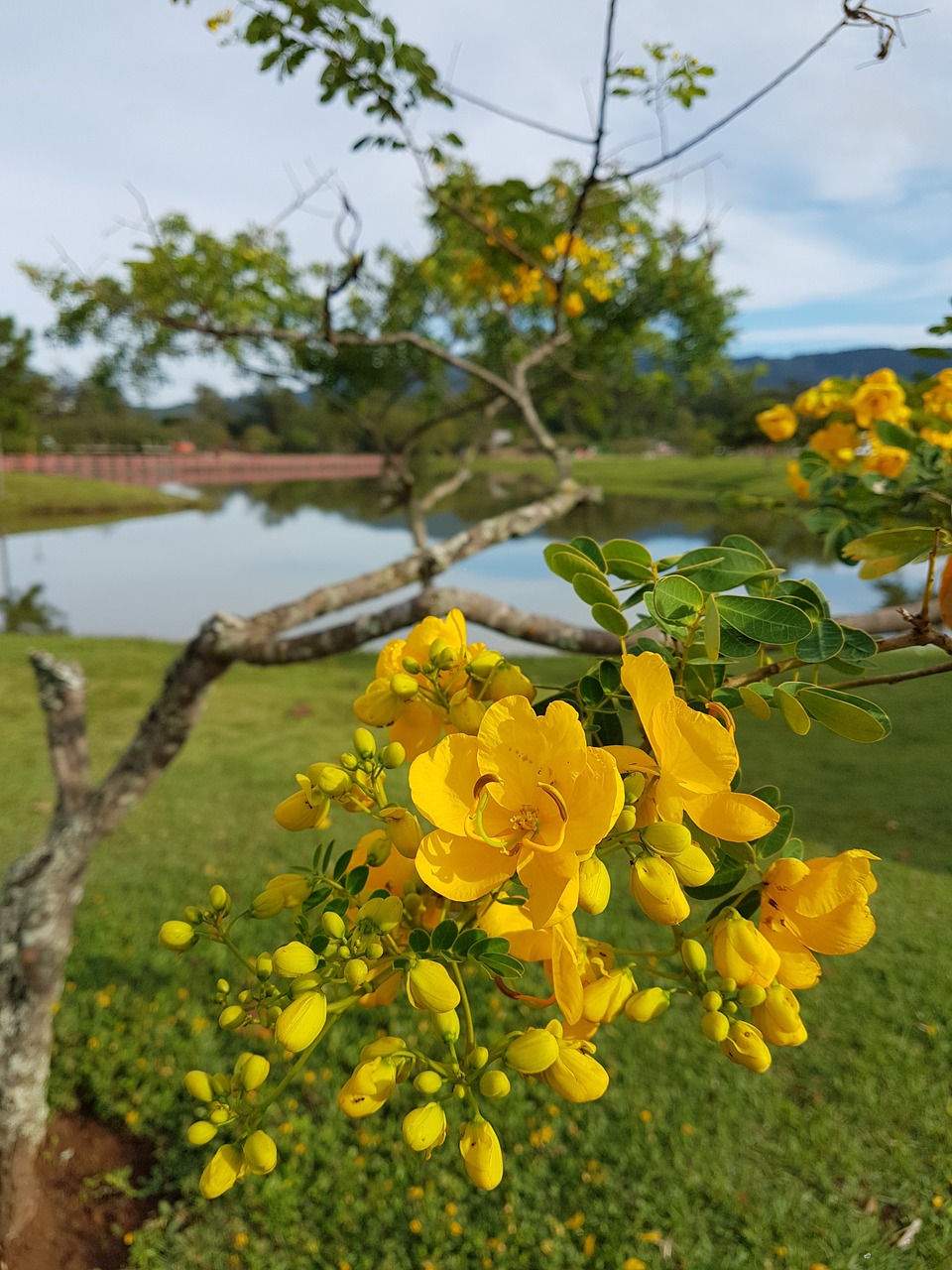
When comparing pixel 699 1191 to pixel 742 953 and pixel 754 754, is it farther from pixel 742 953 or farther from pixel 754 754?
pixel 754 754

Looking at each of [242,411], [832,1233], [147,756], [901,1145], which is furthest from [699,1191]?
[242,411]

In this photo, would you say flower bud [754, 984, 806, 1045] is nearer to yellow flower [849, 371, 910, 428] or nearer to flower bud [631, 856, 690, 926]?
flower bud [631, 856, 690, 926]

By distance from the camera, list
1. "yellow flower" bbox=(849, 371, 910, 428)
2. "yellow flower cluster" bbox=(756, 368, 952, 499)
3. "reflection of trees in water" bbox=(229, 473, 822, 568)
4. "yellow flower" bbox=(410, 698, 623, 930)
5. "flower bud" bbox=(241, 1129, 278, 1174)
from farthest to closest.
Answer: "reflection of trees in water" bbox=(229, 473, 822, 568) < "yellow flower" bbox=(849, 371, 910, 428) < "yellow flower cluster" bbox=(756, 368, 952, 499) < "flower bud" bbox=(241, 1129, 278, 1174) < "yellow flower" bbox=(410, 698, 623, 930)

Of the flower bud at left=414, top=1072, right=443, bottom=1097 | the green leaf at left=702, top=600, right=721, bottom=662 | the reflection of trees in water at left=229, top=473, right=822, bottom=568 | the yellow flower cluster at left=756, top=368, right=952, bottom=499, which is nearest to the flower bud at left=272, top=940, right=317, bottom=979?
the flower bud at left=414, top=1072, right=443, bottom=1097

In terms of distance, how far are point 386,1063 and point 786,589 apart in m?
0.45

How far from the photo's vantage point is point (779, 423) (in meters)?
1.87

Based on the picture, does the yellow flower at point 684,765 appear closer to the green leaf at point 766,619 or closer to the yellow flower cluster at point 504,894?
the yellow flower cluster at point 504,894

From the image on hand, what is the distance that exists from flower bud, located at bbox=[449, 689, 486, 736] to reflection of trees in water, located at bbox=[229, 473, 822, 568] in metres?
5.98

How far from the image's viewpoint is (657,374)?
4.94 metres

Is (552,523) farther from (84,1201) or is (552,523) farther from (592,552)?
(592,552)

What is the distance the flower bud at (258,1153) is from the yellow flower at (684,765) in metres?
0.35

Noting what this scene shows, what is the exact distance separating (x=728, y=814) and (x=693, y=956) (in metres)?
0.14

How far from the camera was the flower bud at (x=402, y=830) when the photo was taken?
18.1 inches

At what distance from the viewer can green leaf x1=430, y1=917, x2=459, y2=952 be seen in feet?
1.50
